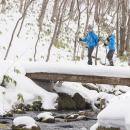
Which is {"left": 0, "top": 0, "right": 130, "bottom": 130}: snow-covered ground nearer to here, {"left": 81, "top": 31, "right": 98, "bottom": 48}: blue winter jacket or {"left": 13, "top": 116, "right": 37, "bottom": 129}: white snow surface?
{"left": 13, "top": 116, "right": 37, "bottom": 129}: white snow surface

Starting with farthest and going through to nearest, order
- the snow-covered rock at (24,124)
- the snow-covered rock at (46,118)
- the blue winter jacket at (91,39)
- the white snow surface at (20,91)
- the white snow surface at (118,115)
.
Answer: the blue winter jacket at (91,39) → the white snow surface at (20,91) → the snow-covered rock at (46,118) → the snow-covered rock at (24,124) → the white snow surface at (118,115)

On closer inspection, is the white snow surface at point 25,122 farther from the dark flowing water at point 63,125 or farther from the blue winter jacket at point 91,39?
the blue winter jacket at point 91,39

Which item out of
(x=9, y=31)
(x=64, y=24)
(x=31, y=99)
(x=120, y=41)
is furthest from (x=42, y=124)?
(x=64, y=24)

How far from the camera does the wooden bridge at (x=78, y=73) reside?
52.2 ft

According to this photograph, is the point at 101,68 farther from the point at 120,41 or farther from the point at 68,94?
the point at 120,41

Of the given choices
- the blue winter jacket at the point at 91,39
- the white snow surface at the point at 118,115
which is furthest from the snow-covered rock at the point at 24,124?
the blue winter jacket at the point at 91,39

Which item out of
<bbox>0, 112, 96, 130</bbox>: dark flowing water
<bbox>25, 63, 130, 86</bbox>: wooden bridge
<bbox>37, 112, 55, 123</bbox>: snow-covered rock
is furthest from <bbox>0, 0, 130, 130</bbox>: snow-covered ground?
<bbox>37, 112, 55, 123</bbox>: snow-covered rock

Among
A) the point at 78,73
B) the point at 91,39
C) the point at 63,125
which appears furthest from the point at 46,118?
the point at 91,39

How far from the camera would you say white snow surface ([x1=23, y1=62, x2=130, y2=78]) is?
15.9 metres

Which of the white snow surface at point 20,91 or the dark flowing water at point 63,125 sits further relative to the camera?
the white snow surface at point 20,91

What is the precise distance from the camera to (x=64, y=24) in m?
32.3

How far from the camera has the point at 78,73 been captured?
16141mm

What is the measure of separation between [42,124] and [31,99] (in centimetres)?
320

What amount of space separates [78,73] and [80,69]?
23 cm
